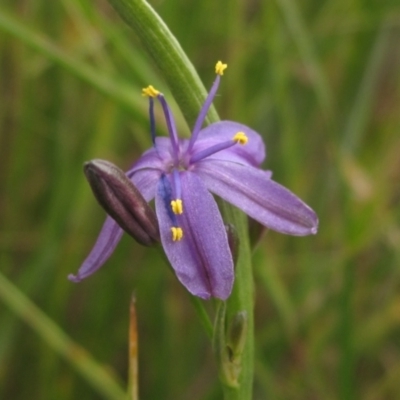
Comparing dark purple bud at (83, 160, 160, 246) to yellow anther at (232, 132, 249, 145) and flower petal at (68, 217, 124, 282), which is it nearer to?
flower petal at (68, 217, 124, 282)

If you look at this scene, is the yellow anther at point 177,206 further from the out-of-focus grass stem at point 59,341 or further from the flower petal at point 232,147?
the out-of-focus grass stem at point 59,341

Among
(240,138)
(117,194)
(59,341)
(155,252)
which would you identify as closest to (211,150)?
(240,138)

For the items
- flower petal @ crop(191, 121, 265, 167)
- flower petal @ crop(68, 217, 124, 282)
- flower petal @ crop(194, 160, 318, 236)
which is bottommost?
flower petal @ crop(68, 217, 124, 282)

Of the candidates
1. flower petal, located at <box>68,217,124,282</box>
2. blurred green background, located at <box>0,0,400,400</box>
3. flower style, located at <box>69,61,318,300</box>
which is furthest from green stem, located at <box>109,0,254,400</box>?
blurred green background, located at <box>0,0,400,400</box>

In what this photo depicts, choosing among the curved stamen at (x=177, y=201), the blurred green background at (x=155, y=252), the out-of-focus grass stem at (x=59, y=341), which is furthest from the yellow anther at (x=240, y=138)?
the out-of-focus grass stem at (x=59, y=341)

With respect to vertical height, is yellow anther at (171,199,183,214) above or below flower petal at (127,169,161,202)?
below

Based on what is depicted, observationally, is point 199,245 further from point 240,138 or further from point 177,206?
point 240,138

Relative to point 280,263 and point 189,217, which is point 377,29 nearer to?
point 280,263
